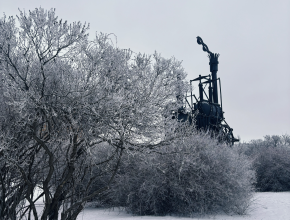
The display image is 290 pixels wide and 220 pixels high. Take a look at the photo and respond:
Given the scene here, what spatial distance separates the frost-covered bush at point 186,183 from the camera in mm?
9898

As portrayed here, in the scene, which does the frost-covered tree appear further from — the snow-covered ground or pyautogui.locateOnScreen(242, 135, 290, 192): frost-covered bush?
pyautogui.locateOnScreen(242, 135, 290, 192): frost-covered bush

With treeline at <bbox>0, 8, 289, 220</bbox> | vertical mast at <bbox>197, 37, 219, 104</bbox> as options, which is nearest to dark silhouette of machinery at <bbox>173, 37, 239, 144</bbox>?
vertical mast at <bbox>197, 37, 219, 104</bbox>

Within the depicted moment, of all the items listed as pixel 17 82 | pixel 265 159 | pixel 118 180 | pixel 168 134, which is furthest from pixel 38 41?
pixel 265 159

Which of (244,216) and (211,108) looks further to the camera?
(211,108)

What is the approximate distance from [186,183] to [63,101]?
6740 mm

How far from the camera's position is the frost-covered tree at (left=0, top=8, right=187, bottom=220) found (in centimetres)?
420

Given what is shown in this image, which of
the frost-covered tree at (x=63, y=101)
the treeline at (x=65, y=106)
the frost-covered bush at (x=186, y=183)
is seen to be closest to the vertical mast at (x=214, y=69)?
the frost-covered bush at (x=186, y=183)

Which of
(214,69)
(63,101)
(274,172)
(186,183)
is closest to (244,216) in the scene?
(186,183)

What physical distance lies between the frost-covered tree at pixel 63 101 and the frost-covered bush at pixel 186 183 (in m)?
4.88

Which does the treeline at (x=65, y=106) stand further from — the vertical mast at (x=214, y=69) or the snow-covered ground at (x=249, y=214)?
the vertical mast at (x=214, y=69)

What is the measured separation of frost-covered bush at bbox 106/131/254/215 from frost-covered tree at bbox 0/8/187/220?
4878mm

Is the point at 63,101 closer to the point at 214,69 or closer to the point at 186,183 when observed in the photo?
the point at 186,183

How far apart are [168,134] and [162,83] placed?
0.94 m

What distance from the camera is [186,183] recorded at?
396 inches
